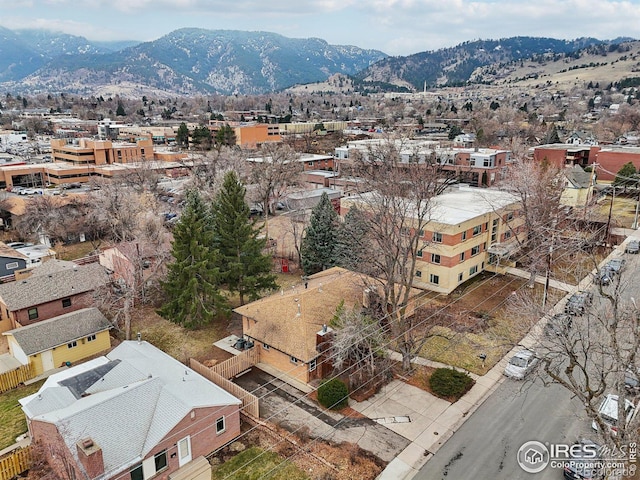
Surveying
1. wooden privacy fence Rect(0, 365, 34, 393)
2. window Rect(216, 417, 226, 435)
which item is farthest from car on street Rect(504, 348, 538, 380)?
wooden privacy fence Rect(0, 365, 34, 393)

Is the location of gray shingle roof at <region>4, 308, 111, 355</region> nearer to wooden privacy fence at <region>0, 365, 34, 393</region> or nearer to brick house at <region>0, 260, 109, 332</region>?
wooden privacy fence at <region>0, 365, 34, 393</region>

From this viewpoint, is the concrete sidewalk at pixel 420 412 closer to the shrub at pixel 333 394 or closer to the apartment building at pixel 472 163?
the shrub at pixel 333 394

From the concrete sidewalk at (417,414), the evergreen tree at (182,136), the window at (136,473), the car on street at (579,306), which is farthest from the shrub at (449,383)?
the evergreen tree at (182,136)

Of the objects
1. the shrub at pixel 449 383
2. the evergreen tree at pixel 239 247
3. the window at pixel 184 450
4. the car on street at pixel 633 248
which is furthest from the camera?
the car on street at pixel 633 248

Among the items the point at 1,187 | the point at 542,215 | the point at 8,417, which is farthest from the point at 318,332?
the point at 1,187

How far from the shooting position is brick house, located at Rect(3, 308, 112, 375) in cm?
2758

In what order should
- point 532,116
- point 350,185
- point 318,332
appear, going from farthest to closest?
point 532,116 → point 350,185 → point 318,332

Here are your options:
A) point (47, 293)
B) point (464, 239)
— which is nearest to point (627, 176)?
point (464, 239)

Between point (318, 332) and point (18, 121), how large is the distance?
183 metres

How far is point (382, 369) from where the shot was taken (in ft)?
86.6

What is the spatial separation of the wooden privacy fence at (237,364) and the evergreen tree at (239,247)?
732 centimetres

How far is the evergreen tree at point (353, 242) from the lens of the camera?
33.4m

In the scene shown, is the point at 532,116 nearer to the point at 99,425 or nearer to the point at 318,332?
the point at 318,332

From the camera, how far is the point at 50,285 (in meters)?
33.3
